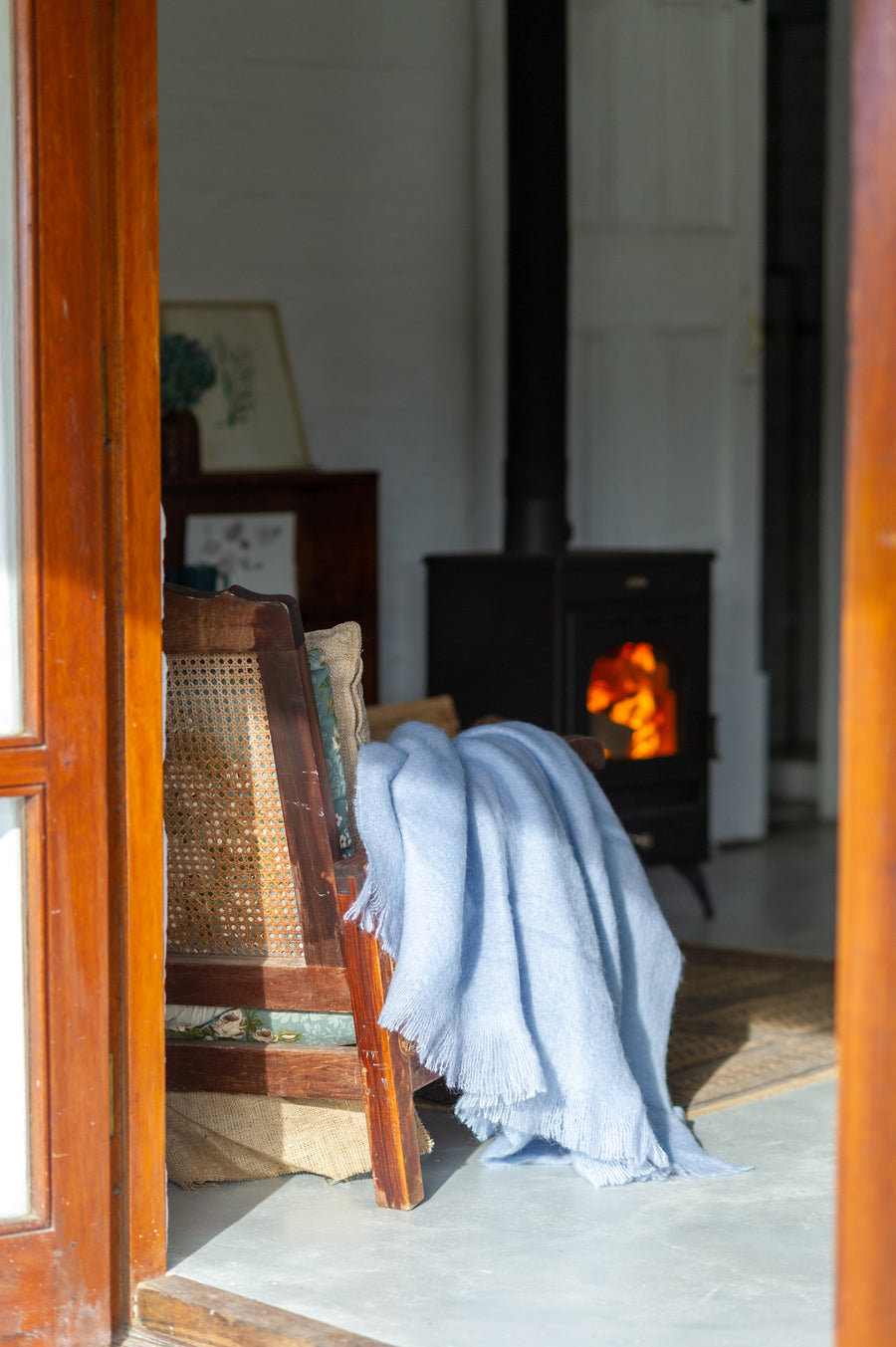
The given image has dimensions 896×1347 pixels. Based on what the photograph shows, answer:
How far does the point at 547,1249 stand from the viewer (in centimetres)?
293

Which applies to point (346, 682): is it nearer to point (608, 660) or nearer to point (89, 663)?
point (89, 663)

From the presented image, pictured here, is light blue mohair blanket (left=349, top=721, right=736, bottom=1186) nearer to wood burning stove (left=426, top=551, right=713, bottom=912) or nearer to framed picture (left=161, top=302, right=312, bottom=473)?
wood burning stove (left=426, top=551, right=713, bottom=912)

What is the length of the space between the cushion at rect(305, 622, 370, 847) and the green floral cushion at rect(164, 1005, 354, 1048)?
37 cm

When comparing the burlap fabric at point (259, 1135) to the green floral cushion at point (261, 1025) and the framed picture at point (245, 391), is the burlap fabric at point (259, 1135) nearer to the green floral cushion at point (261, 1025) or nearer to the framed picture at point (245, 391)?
the green floral cushion at point (261, 1025)

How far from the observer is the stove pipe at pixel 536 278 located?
5488mm

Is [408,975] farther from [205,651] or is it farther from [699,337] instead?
[699,337]

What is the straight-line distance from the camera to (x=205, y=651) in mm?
3111

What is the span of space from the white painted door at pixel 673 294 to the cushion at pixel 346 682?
3362mm

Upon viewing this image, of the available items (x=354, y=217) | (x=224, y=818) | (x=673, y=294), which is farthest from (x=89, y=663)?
(x=673, y=294)

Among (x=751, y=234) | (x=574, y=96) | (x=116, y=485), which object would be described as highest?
(x=574, y=96)

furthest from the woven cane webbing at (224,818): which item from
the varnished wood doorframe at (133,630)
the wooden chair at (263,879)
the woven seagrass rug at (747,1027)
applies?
the woven seagrass rug at (747,1027)

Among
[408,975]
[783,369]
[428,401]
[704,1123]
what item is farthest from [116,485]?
[783,369]

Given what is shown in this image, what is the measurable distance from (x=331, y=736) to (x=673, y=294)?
377 centimetres

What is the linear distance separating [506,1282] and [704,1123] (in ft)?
3.08
